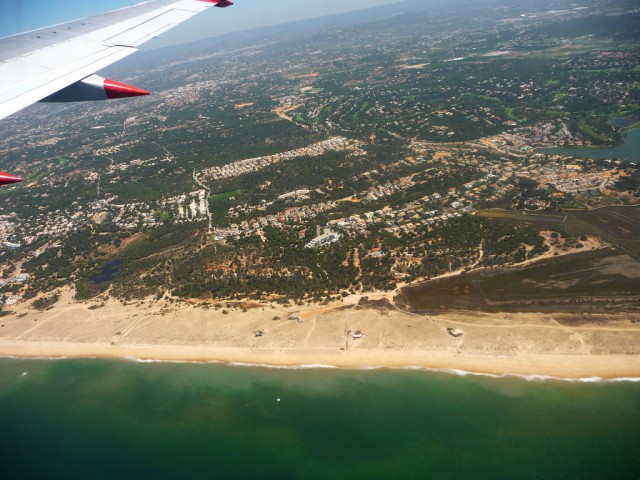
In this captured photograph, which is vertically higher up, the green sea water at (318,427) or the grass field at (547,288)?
the grass field at (547,288)

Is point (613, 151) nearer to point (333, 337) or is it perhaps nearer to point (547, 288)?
point (547, 288)

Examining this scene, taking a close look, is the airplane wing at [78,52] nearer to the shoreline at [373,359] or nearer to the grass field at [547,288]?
the shoreline at [373,359]

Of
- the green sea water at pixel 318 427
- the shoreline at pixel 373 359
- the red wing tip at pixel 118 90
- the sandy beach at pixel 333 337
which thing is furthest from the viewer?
the sandy beach at pixel 333 337

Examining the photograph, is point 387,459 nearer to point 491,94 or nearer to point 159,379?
point 159,379

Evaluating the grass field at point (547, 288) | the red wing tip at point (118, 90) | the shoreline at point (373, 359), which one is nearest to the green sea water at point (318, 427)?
the shoreline at point (373, 359)

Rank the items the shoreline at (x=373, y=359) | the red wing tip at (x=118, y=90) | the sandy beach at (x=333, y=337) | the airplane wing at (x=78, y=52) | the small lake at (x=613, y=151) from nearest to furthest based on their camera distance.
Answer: the airplane wing at (x=78, y=52)
the red wing tip at (x=118, y=90)
the shoreline at (x=373, y=359)
the sandy beach at (x=333, y=337)
the small lake at (x=613, y=151)

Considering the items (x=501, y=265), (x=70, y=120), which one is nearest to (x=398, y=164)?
(x=501, y=265)

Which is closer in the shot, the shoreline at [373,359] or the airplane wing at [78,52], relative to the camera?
the airplane wing at [78,52]
